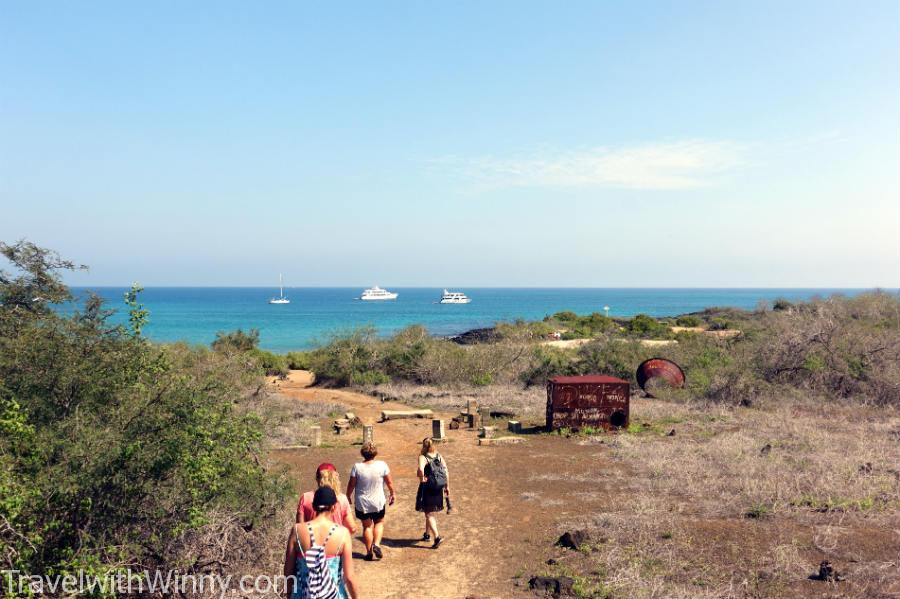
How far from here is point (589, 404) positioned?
16938 mm

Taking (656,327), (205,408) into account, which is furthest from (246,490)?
(656,327)

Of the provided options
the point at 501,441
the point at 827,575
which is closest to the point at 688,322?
the point at 501,441

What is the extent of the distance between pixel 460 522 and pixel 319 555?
18.5 ft

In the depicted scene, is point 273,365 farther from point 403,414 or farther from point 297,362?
point 403,414

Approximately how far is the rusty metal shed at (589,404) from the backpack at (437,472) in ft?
29.0

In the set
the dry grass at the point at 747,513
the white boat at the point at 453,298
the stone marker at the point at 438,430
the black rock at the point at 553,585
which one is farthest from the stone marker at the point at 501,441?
the white boat at the point at 453,298

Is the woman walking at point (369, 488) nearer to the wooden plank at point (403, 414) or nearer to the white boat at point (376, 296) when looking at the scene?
the wooden plank at point (403, 414)

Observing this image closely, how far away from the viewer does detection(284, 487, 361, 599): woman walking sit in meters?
4.55

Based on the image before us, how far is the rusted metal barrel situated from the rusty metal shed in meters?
5.77

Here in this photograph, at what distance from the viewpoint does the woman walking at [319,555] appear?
4.55 metres

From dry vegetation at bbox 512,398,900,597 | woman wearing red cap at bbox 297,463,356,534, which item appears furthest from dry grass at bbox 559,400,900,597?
woman wearing red cap at bbox 297,463,356,534

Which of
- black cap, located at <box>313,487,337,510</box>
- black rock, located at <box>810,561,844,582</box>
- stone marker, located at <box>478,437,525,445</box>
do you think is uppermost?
black cap, located at <box>313,487,337,510</box>

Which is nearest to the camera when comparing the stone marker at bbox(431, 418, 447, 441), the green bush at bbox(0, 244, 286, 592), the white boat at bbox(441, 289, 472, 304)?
the green bush at bbox(0, 244, 286, 592)

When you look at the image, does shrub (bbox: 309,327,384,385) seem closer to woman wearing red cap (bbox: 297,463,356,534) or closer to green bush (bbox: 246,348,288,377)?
green bush (bbox: 246,348,288,377)
